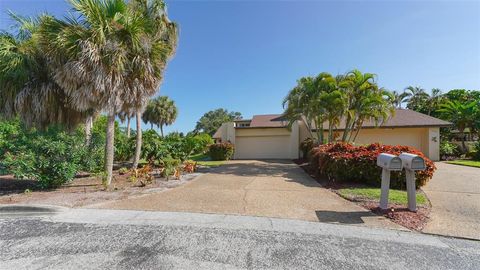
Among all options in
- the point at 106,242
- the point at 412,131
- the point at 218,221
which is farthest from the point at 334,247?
the point at 412,131

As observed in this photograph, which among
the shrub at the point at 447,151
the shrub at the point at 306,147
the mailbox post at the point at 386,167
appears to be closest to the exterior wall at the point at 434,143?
the shrub at the point at 447,151

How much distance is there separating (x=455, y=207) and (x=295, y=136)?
14264mm

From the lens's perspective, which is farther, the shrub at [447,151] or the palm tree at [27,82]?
the shrub at [447,151]

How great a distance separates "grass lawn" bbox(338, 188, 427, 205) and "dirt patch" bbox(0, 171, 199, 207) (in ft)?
18.6

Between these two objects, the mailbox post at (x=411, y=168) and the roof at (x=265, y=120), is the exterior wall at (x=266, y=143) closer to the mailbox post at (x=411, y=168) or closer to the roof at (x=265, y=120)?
the roof at (x=265, y=120)

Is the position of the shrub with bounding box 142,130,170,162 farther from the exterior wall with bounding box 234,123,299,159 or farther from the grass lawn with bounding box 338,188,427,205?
the grass lawn with bounding box 338,188,427,205

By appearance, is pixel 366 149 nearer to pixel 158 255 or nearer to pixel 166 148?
pixel 158 255

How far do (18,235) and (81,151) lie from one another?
4.06 meters

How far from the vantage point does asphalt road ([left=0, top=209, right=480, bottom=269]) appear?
3.19 m

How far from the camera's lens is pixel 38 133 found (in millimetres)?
7512

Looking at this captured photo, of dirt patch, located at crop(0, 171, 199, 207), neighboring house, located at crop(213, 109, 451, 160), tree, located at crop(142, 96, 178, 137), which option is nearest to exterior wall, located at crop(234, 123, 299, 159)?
neighboring house, located at crop(213, 109, 451, 160)

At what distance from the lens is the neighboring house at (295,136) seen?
17.9 metres

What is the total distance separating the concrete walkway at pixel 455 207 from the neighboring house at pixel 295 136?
9.66 metres

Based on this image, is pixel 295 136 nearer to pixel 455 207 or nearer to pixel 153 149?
pixel 153 149
